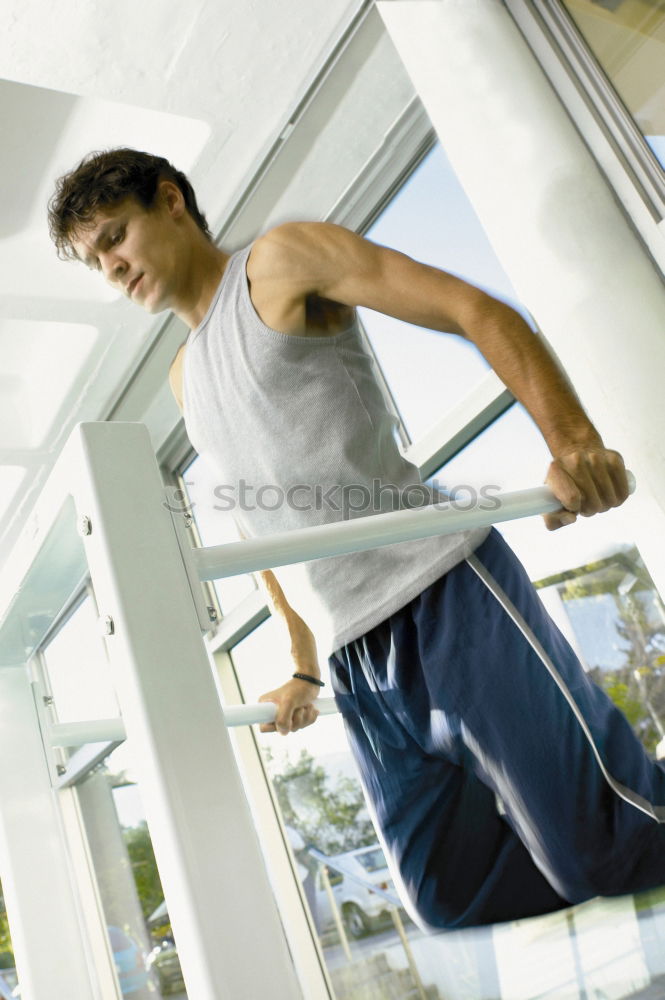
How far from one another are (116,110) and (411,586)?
6.17 ft

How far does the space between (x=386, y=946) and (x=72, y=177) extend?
0.98 meters

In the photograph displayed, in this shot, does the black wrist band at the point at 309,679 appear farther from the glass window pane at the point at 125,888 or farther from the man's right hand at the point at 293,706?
the glass window pane at the point at 125,888

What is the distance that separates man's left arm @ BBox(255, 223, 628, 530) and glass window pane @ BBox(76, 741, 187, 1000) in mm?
532

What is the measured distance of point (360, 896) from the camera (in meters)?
0.75

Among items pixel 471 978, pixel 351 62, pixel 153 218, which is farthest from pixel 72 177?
pixel 351 62

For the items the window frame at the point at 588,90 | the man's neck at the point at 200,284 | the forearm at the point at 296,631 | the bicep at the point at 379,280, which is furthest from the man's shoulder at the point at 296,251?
the window frame at the point at 588,90

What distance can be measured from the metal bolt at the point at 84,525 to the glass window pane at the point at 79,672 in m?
0.06

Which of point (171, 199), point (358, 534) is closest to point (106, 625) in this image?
point (358, 534)

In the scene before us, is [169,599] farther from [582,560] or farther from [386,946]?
[582,560]

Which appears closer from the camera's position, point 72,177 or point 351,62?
point 72,177

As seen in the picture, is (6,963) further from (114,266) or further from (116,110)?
(116,110)

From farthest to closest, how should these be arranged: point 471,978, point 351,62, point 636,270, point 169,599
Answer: point 351,62 < point 636,270 < point 471,978 < point 169,599

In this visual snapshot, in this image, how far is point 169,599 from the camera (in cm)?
57

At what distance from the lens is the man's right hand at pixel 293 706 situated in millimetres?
931
